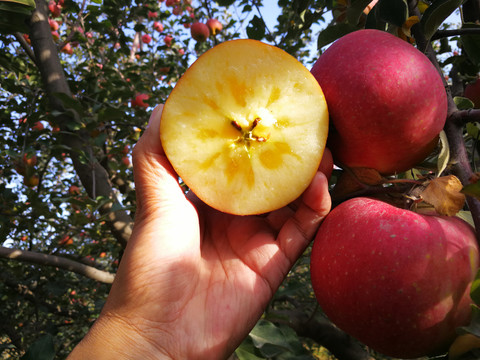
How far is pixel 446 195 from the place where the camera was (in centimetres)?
71

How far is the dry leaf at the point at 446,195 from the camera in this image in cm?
70

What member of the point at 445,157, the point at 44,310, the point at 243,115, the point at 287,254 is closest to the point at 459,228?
the point at 445,157

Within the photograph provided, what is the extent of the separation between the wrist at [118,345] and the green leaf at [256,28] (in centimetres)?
164

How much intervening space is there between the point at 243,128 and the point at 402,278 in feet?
1.62

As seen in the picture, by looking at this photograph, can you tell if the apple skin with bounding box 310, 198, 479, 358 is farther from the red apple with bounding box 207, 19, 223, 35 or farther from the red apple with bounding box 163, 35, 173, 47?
the red apple with bounding box 163, 35, 173, 47

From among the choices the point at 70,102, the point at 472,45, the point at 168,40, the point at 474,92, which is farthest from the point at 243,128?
the point at 168,40

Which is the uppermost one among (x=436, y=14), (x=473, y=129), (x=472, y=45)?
(x=436, y=14)

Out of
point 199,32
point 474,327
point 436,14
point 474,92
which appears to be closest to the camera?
point 474,327

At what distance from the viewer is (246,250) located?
100cm

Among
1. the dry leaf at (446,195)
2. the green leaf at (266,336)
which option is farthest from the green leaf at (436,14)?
the green leaf at (266,336)

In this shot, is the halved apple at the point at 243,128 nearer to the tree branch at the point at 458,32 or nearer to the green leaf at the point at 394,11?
the green leaf at the point at 394,11

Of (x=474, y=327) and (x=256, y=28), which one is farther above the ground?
(x=256, y=28)

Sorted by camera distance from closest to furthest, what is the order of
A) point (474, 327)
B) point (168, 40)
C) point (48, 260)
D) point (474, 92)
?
point (474, 327) → point (474, 92) → point (48, 260) → point (168, 40)

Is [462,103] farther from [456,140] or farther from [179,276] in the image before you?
[179,276]
